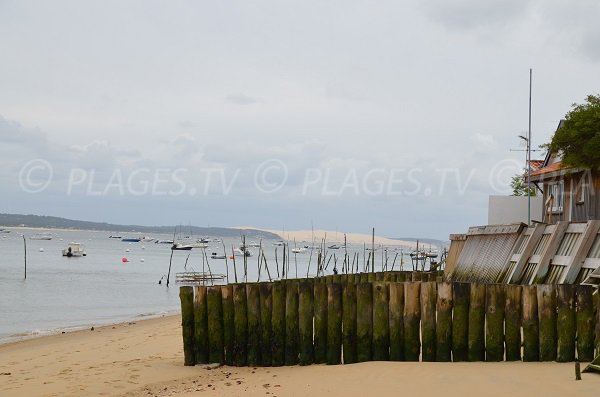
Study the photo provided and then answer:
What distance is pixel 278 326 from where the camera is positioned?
42.1ft

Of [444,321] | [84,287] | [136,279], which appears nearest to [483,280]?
[444,321]

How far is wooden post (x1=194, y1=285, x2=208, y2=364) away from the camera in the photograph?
13.4 meters

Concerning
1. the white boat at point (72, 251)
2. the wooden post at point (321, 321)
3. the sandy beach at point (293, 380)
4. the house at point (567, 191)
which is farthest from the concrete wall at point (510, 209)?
the white boat at point (72, 251)

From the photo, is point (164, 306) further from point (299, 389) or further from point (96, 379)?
point (299, 389)

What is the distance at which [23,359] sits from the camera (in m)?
20.2

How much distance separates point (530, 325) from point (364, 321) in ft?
8.83

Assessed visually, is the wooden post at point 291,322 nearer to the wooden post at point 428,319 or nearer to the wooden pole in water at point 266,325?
the wooden pole in water at point 266,325

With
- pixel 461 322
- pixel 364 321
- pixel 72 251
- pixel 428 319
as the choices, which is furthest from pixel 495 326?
pixel 72 251

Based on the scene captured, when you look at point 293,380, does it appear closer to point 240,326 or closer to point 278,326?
point 278,326

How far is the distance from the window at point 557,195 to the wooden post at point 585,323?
25867mm

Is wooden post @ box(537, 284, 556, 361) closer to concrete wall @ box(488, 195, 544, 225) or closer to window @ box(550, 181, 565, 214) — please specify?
window @ box(550, 181, 565, 214)

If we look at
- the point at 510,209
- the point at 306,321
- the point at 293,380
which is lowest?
the point at 293,380

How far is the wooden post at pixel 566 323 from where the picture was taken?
11.0 m

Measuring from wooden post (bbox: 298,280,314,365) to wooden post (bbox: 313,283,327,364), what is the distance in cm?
11
